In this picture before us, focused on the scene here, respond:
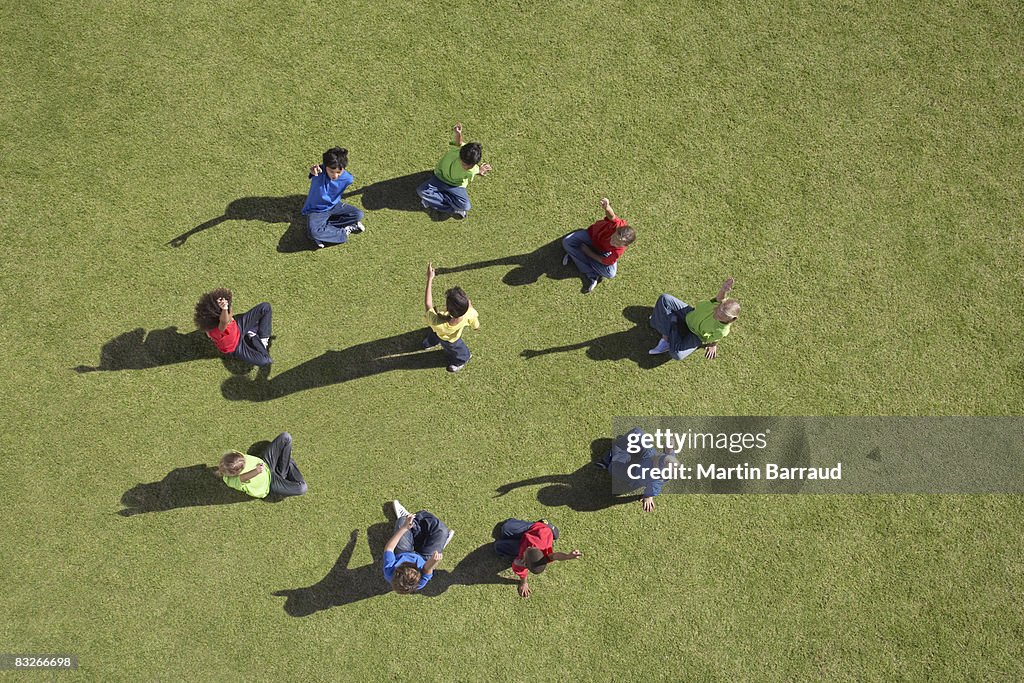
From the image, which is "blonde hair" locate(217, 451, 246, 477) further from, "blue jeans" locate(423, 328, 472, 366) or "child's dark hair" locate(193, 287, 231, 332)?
"blue jeans" locate(423, 328, 472, 366)

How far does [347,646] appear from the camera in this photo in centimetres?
775

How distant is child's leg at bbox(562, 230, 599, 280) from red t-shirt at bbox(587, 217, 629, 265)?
0.38ft

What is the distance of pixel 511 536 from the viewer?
7.69 m

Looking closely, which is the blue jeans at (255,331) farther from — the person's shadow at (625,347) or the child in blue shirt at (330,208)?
the person's shadow at (625,347)

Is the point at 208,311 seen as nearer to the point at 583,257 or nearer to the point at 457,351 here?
the point at 457,351

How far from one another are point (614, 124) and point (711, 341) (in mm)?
3578

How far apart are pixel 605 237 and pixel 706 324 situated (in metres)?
1.73

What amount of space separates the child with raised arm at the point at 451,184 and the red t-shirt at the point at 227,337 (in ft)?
10.0

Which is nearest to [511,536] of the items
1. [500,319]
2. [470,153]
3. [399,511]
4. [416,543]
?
[416,543]

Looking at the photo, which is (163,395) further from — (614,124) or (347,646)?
(614,124)

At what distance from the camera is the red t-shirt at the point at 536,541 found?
7207mm

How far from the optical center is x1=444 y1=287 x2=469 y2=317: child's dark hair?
265 inches

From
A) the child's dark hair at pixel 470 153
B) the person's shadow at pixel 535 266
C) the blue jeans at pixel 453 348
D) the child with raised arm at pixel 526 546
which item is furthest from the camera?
the person's shadow at pixel 535 266

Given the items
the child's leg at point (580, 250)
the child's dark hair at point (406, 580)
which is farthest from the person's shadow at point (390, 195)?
the child's dark hair at point (406, 580)
